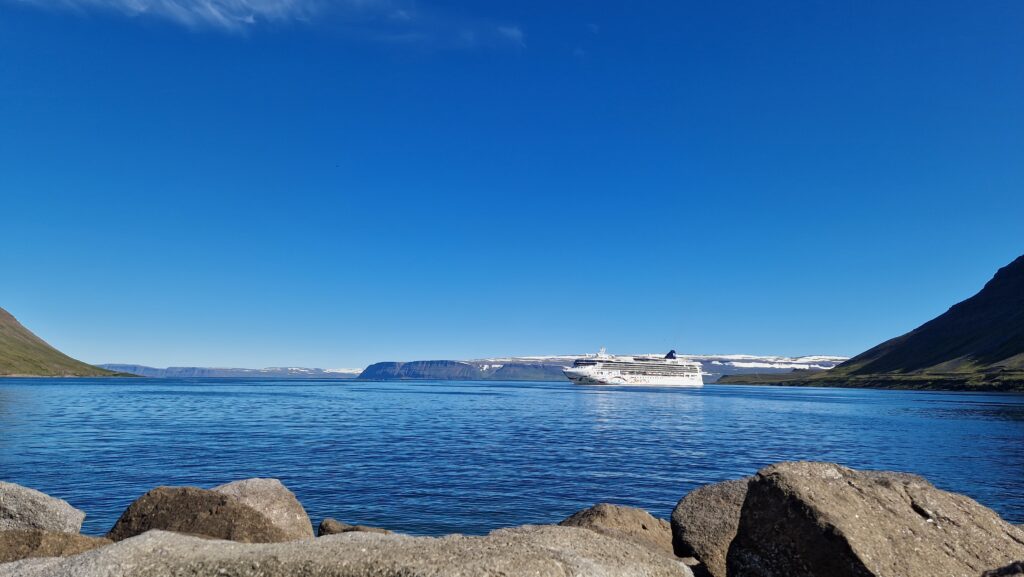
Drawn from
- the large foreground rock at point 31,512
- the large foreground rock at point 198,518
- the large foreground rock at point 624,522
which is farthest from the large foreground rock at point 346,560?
the large foreground rock at point 31,512

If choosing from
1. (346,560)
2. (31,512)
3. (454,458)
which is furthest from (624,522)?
(454,458)

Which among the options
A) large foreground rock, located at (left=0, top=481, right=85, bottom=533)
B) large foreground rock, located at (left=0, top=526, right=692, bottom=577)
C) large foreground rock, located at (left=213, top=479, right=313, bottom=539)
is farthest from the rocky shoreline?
large foreground rock, located at (left=213, top=479, right=313, bottom=539)

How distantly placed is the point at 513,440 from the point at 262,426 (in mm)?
22382

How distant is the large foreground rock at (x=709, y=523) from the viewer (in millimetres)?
10752

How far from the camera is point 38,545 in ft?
30.3

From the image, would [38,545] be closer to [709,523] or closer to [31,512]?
[31,512]

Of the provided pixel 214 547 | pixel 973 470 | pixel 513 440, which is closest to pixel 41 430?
pixel 513 440

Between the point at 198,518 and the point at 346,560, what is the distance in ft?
26.8

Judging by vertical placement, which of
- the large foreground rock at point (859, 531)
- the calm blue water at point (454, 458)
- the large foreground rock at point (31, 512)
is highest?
the large foreground rock at point (859, 531)

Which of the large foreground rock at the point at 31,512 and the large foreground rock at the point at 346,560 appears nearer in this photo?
the large foreground rock at the point at 346,560

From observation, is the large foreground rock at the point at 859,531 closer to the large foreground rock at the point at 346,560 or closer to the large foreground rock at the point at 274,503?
the large foreground rock at the point at 346,560

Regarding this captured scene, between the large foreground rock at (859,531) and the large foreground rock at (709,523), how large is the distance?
2.79 metres

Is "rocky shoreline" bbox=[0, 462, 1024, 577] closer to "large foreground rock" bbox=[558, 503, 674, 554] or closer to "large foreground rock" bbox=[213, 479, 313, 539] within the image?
"large foreground rock" bbox=[558, 503, 674, 554]

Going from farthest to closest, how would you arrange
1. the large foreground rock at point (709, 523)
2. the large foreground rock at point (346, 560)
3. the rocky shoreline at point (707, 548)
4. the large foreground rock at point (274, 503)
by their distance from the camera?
1. the large foreground rock at point (274, 503)
2. the large foreground rock at point (709, 523)
3. the rocky shoreline at point (707, 548)
4. the large foreground rock at point (346, 560)
